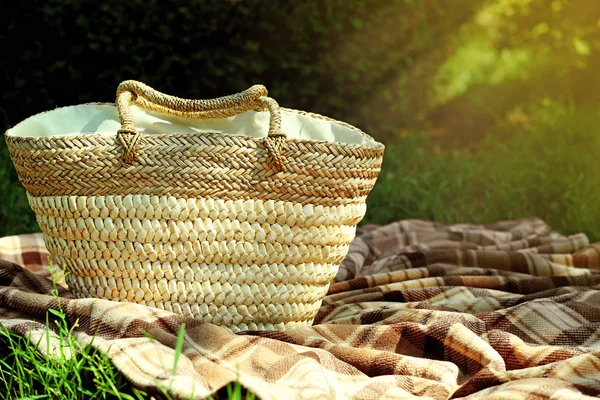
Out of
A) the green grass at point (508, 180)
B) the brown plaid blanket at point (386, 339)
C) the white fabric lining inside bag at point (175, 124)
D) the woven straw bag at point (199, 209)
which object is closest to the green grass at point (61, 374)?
the brown plaid blanket at point (386, 339)

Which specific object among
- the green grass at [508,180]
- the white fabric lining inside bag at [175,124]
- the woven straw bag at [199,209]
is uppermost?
the white fabric lining inside bag at [175,124]

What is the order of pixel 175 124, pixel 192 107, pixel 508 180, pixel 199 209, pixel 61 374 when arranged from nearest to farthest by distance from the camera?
pixel 61 374
pixel 199 209
pixel 192 107
pixel 175 124
pixel 508 180

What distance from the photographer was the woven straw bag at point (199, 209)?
5.01ft

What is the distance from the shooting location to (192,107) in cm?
169

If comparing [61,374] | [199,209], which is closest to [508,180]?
[199,209]

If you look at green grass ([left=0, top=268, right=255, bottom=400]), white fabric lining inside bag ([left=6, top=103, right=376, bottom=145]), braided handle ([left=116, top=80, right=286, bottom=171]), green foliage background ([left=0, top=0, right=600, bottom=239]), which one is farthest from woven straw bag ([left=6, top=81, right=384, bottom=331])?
green foliage background ([left=0, top=0, right=600, bottom=239])

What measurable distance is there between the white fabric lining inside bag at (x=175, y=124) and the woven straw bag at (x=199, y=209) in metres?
0.12

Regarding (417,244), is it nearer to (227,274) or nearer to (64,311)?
(227,274)

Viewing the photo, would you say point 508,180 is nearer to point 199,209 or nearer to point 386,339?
point 386,339

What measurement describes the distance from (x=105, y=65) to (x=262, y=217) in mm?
2578

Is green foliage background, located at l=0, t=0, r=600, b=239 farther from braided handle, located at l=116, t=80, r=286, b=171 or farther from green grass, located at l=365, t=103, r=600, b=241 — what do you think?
braided handle, located at l=116, t=80, r=286, b=171

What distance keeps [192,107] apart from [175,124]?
0.14 metres

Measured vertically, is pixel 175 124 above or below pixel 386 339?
above

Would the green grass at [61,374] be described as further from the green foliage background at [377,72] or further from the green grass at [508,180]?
the green grass at [508,180]
